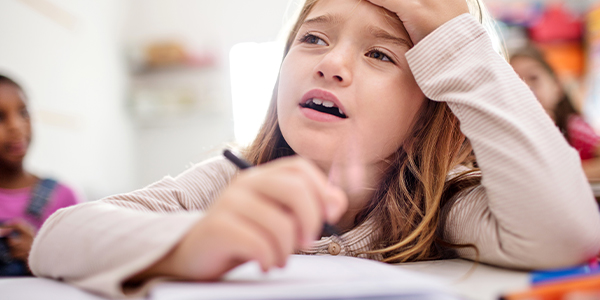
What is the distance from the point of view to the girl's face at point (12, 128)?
1071 mm

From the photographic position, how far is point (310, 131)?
0.67 meters

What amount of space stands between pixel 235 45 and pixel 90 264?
325 centimetres

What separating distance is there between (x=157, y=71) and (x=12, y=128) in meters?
2.36

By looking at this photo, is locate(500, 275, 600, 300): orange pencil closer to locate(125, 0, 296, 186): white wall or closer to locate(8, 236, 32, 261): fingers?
locate(8, 236, 32, 261): fingers

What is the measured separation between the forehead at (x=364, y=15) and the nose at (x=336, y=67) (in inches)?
2.3

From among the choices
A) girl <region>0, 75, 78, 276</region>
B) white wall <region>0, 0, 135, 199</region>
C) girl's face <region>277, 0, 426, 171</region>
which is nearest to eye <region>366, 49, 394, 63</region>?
girl's face <region>277, 0, 426, 171</region>

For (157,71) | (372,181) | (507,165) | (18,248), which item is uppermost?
(157,71)

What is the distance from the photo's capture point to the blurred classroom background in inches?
90.2

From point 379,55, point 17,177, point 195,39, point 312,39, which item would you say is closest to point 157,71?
point 195,39

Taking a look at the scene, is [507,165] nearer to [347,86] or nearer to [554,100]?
[347,86]

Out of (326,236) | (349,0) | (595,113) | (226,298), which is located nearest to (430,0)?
(349,0)

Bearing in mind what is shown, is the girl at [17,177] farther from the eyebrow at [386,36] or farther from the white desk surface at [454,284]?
the eyebrow at [386,36]

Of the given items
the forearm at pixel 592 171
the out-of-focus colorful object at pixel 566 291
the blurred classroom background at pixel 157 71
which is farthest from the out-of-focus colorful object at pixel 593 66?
the out-of-focus colorful object at pixel 566 291

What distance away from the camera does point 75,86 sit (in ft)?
8.19
